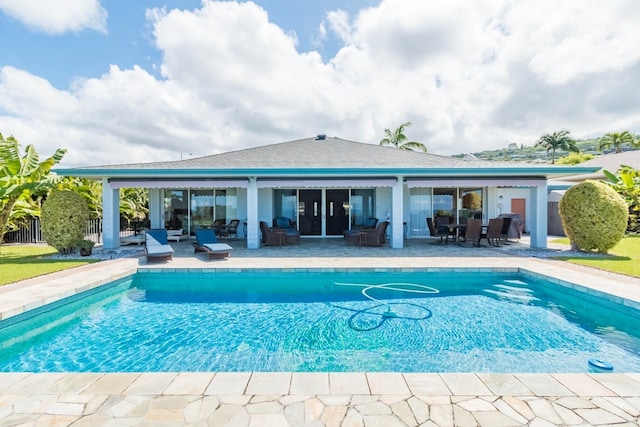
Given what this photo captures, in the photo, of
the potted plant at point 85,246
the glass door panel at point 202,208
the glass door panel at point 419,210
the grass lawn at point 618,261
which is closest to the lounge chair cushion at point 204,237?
the potted plant at point 85,246

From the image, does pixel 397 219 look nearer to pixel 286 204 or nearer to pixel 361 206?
pixel 361 206

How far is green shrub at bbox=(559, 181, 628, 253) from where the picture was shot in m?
12.6

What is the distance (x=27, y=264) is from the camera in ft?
35.7

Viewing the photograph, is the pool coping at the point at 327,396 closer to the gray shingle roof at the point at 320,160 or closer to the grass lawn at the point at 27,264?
the grass lawn at the point at 27,264

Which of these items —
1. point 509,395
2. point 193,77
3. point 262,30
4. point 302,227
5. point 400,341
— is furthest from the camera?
point 302,227

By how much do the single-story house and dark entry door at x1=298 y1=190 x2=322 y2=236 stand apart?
61 millimetres

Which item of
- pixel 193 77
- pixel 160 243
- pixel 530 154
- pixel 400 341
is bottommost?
pixel 400 341

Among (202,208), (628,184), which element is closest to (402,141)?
(628,184)

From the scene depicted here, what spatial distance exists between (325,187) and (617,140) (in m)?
58.0

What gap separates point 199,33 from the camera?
1435 centimetres

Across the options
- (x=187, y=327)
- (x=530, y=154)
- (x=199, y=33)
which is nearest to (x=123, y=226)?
(x=199, y=33)

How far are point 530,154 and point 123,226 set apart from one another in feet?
357

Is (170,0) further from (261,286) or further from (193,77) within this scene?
(261,286)

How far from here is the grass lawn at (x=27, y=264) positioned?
9.09 metres
